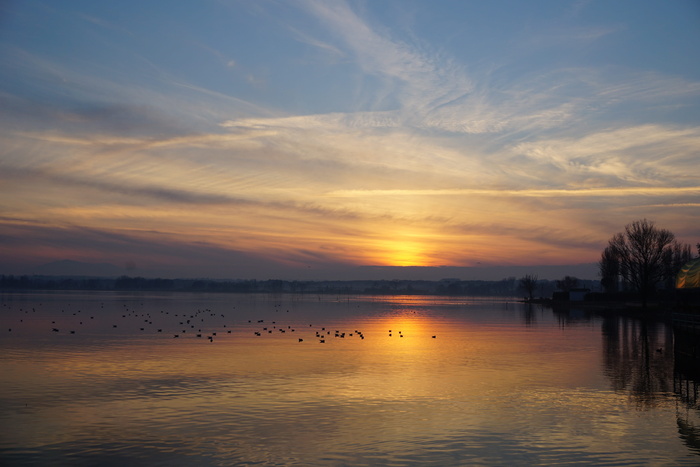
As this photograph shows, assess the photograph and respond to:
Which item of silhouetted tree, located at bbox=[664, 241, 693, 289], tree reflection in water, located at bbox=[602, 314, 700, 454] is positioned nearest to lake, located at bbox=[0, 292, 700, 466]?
tree reflection in water, located at bbox=[602, 314, 700, 454]

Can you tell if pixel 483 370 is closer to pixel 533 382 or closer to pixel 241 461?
pixel 533 382

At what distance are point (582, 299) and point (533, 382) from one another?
152012mm

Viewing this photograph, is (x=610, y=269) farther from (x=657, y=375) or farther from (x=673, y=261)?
(x=657, y=375)

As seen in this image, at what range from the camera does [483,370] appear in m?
39.9

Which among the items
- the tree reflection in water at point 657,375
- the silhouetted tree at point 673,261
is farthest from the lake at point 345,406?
the silhouetted tree at point 673,261

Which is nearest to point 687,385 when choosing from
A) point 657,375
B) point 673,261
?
point 657,375

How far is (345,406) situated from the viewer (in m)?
28.0

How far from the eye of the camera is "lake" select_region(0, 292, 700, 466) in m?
20.7

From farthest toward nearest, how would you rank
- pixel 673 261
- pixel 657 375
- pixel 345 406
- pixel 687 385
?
pixel 673 261
pixel 657 375
pixel 687 385
pixel 345 406

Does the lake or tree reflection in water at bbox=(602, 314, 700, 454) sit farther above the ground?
tree reflection in water at bbox=(602, 314, 700, 454)

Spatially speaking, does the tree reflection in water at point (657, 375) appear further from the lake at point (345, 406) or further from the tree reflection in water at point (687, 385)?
the lake at point (345, 406)

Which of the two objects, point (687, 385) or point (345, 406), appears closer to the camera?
Result: point (345, 406)

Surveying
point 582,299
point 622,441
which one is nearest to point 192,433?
point 622,441

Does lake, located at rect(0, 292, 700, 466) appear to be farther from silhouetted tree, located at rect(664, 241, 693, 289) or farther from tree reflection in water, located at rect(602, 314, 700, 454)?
silhouetted tree, located at rect(664, 241, 693, 289)
